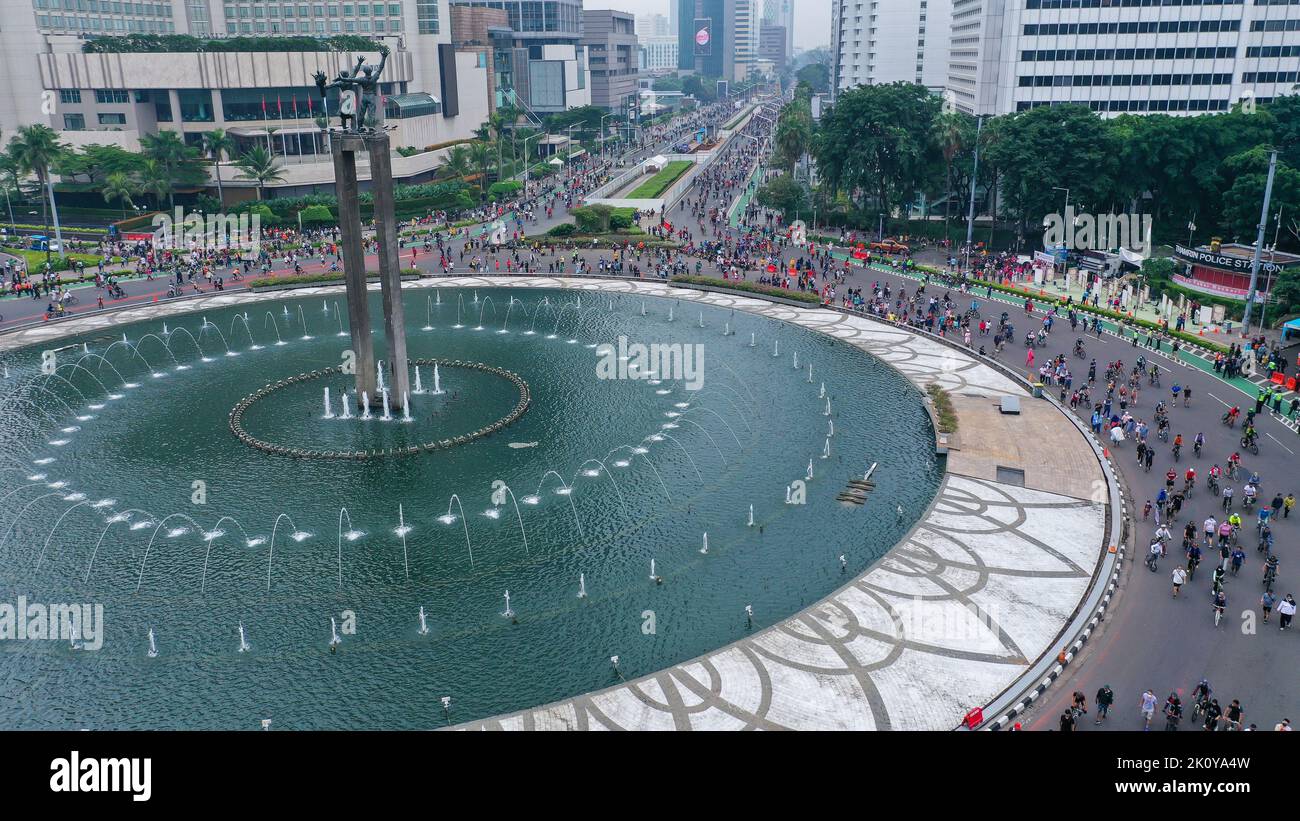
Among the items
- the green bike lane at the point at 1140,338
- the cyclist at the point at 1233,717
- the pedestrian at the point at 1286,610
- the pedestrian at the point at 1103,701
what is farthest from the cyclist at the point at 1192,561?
the green bike lane at the point at 1140,338

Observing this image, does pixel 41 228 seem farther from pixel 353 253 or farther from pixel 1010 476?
pixel 1010 476

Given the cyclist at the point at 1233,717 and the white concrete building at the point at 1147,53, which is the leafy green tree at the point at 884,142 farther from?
the cyclist at the point at 1233,717

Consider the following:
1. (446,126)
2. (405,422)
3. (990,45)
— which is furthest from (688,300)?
(446,126)

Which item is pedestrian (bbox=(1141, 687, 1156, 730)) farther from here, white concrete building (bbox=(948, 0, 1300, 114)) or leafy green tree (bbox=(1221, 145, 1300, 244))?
white concrete building (bbox=(948, 0, 1300, 114))

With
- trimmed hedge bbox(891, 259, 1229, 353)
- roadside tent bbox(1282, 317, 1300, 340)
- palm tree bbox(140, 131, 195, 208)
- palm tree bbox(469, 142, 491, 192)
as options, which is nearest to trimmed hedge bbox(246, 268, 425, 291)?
palm tree bbox(140, 131, 195, 208)

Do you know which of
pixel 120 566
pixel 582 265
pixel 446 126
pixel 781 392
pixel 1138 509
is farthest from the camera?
pixel 446 126

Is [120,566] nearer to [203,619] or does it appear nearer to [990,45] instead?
[203,619]
